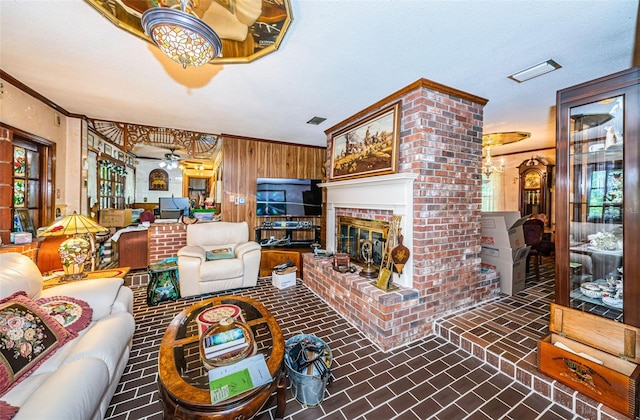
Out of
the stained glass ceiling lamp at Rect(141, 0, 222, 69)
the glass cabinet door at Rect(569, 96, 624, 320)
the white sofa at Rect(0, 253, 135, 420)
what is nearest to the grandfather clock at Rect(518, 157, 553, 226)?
the glass cabinet door at Rect(569, 96, 624, 320)

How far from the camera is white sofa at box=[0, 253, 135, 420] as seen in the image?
1016mm

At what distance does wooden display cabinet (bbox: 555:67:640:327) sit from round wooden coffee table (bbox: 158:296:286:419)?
2.05 metres

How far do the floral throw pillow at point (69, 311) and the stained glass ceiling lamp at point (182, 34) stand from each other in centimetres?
178

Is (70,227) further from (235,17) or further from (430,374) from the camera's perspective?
(430,374)

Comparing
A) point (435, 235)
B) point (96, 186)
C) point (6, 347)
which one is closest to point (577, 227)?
point (435, 235)

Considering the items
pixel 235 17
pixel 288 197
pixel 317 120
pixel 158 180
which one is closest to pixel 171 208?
pixel 288 197

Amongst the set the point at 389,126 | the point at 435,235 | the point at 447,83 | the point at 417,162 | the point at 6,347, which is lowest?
the point at 6,347

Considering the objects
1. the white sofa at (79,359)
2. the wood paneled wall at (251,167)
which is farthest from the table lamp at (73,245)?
the wood paneled wall at (251,167)

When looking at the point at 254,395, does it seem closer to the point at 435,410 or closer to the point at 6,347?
the point at 435,410

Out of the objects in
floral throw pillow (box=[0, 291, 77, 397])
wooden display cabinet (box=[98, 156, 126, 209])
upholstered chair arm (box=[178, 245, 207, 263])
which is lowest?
floral throw pillow (box=[0, 291, 77, 397])

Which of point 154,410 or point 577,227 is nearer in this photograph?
point 154,410

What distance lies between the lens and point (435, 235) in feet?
7.86

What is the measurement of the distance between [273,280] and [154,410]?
2.13 m

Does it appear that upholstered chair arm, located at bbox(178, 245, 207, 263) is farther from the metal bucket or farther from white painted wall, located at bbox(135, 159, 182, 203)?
white painted wall, located at bbox(135, 159, 182, 203)
